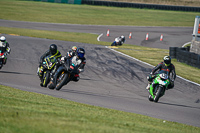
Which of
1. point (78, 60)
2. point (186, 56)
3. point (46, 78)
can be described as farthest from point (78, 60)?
point (186, 56)

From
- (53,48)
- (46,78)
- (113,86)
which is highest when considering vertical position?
(53,48)

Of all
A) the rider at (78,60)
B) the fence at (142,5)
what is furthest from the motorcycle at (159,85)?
the fence at (142,5)

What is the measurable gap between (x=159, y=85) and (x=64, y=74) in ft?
10.2

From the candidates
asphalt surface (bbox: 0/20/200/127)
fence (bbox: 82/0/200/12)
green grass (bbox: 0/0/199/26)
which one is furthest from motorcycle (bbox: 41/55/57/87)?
fence (bbox: 82/0/200/12)

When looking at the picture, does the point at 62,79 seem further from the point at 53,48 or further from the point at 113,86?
the point at 113,86

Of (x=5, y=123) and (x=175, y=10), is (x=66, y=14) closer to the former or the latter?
(x=175, y=10)

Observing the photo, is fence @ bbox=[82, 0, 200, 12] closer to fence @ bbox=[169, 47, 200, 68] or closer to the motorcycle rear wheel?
fence @ bbox=[169, 47, 200, 68]

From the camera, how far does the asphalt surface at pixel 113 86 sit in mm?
9909

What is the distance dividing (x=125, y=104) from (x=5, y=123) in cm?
561

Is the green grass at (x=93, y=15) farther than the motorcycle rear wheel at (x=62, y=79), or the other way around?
the green grass at (x=93, y=15)

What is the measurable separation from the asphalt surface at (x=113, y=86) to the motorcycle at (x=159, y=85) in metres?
0.26

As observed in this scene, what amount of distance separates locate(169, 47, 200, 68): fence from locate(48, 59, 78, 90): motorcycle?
30.7ft

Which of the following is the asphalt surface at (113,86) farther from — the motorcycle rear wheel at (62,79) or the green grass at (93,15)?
the green grass at (93,15)

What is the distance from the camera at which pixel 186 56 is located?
1930 cm
